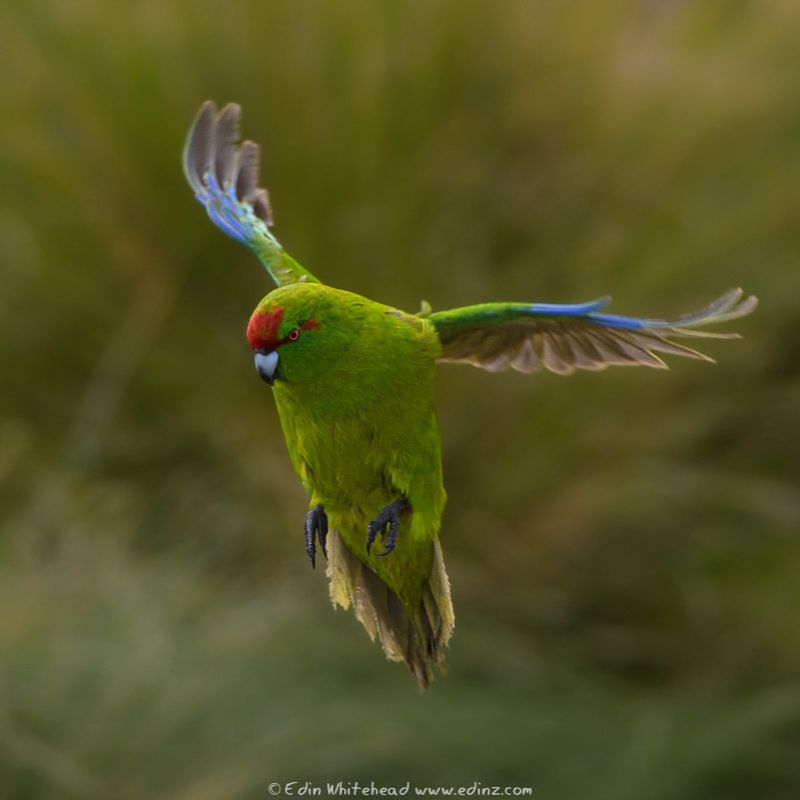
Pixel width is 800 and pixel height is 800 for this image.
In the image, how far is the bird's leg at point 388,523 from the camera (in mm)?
1133

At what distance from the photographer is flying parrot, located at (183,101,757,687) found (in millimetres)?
1095

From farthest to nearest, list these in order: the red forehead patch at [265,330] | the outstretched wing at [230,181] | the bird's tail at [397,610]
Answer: the outstretched wing at [230,181], the bird's tail at [397,610], the red forehead patch at [265,330]

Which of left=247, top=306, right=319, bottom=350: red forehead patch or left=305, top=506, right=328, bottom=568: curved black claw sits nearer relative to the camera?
left=247, top=306, right=319, bottom=350: red forehead patch

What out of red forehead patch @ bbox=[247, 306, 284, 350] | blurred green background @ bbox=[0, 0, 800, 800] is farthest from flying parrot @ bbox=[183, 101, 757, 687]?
blurred green background @ bbox=[0, 0, 800, 800]

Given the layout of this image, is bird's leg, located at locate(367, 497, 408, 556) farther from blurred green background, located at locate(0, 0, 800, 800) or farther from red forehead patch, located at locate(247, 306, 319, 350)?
blurred green background, located at locate(0, 0, 800, 800)

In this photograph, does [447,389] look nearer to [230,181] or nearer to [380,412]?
[230,181]

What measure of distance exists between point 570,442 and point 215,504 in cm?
154

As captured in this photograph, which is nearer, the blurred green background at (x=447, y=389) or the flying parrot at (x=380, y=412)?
the flying parrot at (x=380, y=412)

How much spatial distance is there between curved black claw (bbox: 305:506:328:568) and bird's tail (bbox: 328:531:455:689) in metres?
0.01

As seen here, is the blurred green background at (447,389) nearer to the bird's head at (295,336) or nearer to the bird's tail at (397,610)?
the bird's tail at (397,610)

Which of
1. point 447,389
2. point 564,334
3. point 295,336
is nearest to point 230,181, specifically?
point 564,334

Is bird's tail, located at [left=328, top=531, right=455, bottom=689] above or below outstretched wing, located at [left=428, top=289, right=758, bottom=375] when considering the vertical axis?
below

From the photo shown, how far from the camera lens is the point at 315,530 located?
49.5 inches

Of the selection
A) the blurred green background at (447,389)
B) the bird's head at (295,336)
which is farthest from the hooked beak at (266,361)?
the blurred green background at (447,389)
